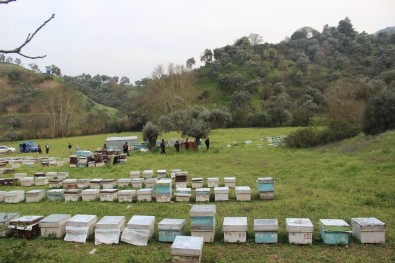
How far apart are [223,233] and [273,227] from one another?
1.38 m

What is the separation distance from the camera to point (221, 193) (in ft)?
40.3

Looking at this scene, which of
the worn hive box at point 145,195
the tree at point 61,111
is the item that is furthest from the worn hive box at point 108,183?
the tree at point 61,111

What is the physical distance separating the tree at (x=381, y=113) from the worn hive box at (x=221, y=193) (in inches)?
673

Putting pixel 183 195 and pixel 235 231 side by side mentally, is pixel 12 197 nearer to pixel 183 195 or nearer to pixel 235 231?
pixel 183 195

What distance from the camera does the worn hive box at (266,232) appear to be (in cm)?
828

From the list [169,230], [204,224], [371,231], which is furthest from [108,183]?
[371,231]

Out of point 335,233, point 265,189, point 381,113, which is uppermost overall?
point 381,113

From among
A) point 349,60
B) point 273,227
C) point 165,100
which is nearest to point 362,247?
point 273,227

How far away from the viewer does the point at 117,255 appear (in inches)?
315

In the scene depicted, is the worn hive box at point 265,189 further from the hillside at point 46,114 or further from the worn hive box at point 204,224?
the hillside at point 46,114

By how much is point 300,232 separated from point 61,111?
183 ft

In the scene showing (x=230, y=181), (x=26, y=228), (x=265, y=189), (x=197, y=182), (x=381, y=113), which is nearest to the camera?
(x=26, y=228)

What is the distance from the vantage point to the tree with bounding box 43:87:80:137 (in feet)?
186

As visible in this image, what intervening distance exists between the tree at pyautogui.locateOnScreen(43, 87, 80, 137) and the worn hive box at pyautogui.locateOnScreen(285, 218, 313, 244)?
53.5 metres
